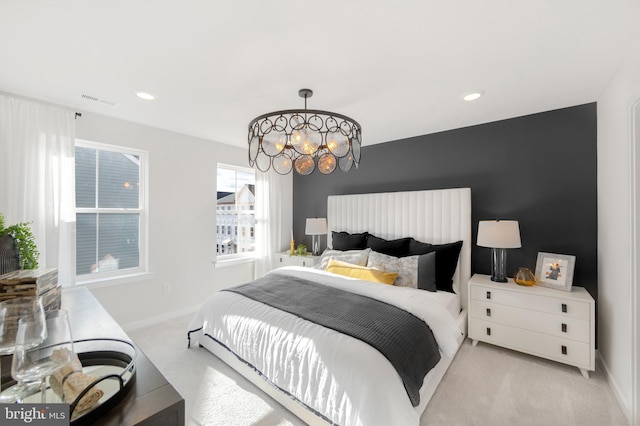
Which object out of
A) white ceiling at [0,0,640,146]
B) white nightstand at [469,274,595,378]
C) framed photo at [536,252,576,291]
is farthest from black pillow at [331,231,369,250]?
framed photo at [536,252,576,291]

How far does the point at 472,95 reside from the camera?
7.69 ft

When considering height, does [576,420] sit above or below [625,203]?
below

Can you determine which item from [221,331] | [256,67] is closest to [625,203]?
[256,67]

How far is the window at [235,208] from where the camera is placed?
410cm

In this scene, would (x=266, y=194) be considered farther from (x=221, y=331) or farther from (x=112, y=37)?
(x=112, y=37)

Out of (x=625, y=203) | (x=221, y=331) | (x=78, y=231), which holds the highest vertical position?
(x=625, y=203)

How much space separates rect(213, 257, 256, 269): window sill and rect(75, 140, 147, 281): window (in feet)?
3.05

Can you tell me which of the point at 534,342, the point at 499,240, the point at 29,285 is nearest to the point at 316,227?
the point at 499,240

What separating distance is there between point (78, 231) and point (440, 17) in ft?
12.1

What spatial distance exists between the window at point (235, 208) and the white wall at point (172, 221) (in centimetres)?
23

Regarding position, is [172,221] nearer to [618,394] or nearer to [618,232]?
[618,232]

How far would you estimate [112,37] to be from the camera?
5.25 ft

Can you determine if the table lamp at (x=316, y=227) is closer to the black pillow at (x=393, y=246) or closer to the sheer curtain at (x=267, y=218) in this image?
the sheer curtain at (x=267, y=218)

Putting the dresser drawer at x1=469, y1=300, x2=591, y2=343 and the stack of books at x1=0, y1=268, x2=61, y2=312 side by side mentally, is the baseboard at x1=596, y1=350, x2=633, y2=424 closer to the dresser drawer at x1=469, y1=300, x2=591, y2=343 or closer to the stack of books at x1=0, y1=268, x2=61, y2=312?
the dresser drawer at x1=469, y1=300, x2=591, y2=343
